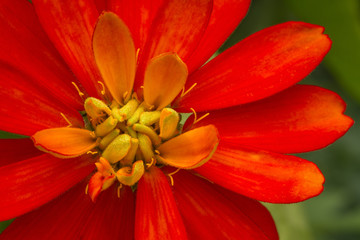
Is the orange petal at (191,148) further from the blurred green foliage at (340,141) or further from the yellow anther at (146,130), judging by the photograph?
the blurred green foliage at (340,141)

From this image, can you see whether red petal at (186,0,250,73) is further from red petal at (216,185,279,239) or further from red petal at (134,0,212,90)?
red petal at (216,185,279,239)

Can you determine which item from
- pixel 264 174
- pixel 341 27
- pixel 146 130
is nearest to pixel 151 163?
pixel 146 130

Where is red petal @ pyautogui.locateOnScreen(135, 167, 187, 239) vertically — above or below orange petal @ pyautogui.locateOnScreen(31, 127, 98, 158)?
below

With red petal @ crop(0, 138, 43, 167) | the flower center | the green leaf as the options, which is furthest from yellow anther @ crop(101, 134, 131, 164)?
the green leaf

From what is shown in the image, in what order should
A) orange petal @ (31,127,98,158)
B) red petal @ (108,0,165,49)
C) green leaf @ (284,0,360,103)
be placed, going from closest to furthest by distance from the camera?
orange petal @ (31,127,98,158) < red petal @ (108,0,165,49) < green leaf @ (284,0,360,103)

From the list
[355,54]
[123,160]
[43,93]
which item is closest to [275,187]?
[123,160]

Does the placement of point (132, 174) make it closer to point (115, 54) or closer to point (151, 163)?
point (151, 163)
